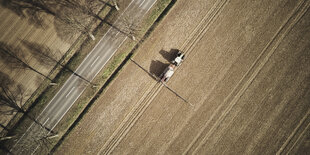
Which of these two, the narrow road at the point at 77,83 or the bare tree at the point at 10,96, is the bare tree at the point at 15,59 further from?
the narrow road at the point at 77,83

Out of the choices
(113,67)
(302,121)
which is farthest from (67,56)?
(302,121)

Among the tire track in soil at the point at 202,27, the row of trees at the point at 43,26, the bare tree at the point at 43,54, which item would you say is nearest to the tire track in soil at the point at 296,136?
the tire track in soil at the point at 202,27

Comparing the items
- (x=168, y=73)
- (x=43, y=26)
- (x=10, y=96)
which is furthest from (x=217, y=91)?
(x=10, y=96)

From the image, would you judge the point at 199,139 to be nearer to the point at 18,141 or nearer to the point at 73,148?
the point at 73,148

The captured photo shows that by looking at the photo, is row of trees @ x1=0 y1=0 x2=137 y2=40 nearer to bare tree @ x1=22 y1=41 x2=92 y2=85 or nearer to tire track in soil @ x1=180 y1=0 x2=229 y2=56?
bare tree @ x1=22 y1=41 x2=92 y2=85

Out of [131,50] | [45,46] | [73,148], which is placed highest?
[131,50]

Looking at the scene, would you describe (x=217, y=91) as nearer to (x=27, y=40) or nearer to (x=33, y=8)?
(x=27, y=40)

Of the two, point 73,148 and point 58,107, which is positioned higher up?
point 58,107
